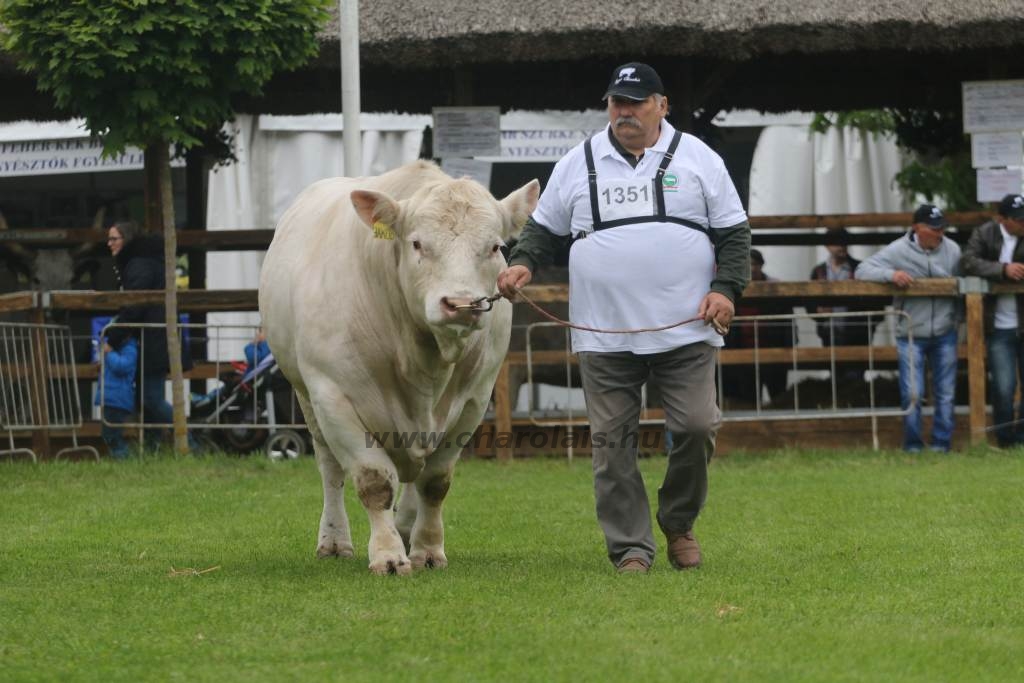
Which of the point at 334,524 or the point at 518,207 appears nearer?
the point at 518,207

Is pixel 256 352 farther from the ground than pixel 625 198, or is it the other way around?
pixel 625 198

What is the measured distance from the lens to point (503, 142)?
2014 centimetres

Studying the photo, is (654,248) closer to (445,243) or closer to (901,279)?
(445,243)

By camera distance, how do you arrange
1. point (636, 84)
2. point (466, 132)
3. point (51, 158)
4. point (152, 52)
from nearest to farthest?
point (636, 84) < point (152, 52) < point (466, 132) < point (51, 158)

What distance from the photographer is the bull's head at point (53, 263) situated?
52.9 feet

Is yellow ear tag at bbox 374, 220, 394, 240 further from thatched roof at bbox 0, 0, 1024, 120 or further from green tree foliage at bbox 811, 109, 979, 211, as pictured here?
green tree foliage at bbox 811, 109, 979, 211

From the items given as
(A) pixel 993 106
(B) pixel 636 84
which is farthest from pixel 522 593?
(A) pixel 993 106

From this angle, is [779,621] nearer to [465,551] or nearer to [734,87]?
[465,551]

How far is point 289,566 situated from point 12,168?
14573 millimetres

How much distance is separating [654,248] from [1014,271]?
7.14 meters

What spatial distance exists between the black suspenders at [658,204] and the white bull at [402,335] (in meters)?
A: 0.30

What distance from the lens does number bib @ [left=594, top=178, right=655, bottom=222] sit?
A: 23.2 ft

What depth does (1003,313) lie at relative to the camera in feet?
44.7

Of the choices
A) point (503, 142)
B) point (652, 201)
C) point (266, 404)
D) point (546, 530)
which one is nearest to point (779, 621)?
point (652, 201)
